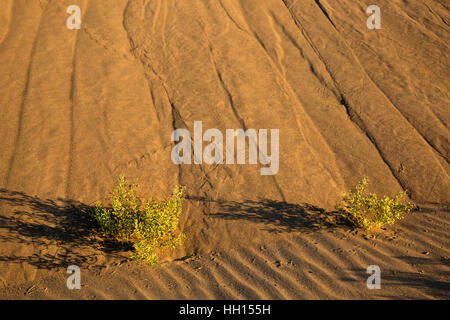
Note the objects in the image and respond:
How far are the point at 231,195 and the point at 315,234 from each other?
37.1 inches

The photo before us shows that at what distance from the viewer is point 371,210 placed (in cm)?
362

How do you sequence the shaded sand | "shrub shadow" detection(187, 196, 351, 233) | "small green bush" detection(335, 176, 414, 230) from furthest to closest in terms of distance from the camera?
"shrub shadow" detection(187, 196, 351, 233) → "small green bush" detection(335, 176, 414, 230) → the shaded sand

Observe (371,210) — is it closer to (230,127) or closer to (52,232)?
(230,127)

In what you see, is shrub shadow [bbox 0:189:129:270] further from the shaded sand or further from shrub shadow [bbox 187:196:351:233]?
shrub shadow [bbox 187:196:351:233]

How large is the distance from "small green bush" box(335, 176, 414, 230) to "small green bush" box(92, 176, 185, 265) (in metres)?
1.67

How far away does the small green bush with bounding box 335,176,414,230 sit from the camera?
3.55 metres

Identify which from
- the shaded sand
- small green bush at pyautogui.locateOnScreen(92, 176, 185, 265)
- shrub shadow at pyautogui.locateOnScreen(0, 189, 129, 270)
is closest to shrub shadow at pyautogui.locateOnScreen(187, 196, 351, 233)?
the shaded sand

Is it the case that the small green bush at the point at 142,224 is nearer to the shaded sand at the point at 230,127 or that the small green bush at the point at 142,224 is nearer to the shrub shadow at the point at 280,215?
the shaded sand at the point at 230,127

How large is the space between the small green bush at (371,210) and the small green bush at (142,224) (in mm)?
1665

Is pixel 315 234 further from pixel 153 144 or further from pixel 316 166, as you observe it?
pixel 153 144
